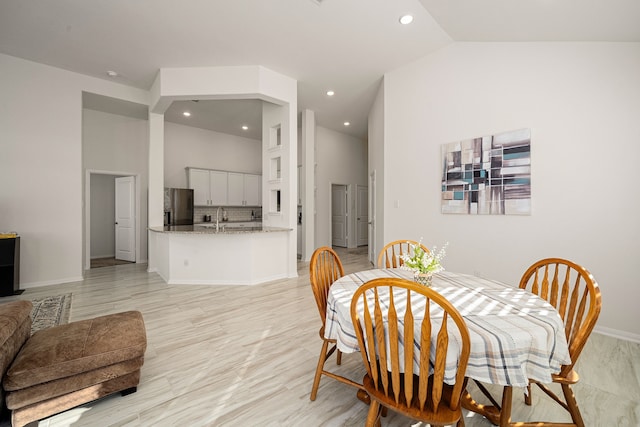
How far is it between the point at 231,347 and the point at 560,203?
140 inches

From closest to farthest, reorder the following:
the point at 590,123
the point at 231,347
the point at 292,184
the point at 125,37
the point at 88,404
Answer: the point at 88,404, the point at 231,347, the point at 590,123, the point at 125,37, the point at 292,184

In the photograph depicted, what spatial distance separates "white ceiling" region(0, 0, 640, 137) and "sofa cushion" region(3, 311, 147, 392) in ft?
10.5

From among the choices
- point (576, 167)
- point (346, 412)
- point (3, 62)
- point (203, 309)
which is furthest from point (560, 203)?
point (3, 62)

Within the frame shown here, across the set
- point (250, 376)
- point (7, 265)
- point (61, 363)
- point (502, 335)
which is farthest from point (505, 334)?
point (7, 265)

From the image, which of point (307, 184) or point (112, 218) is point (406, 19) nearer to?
point (307, 184)

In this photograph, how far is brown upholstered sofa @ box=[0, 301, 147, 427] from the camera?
1437 mm

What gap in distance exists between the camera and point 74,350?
1581 millimetres

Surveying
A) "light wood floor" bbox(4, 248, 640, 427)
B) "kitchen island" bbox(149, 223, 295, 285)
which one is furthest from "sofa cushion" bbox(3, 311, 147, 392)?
"kitchen island" bbox(149, 223, 295, 285)

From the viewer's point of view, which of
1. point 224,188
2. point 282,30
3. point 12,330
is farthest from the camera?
point 224,188

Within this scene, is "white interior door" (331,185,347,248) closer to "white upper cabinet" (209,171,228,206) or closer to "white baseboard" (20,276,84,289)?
"white upper cabinet" (209,171,228,206)

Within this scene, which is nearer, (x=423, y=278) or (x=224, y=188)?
(x=423, y=278)

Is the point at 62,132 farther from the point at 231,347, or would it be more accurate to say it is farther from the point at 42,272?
the point at 231,347

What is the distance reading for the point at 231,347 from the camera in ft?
7.80

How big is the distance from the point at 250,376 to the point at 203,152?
6.38 meters
